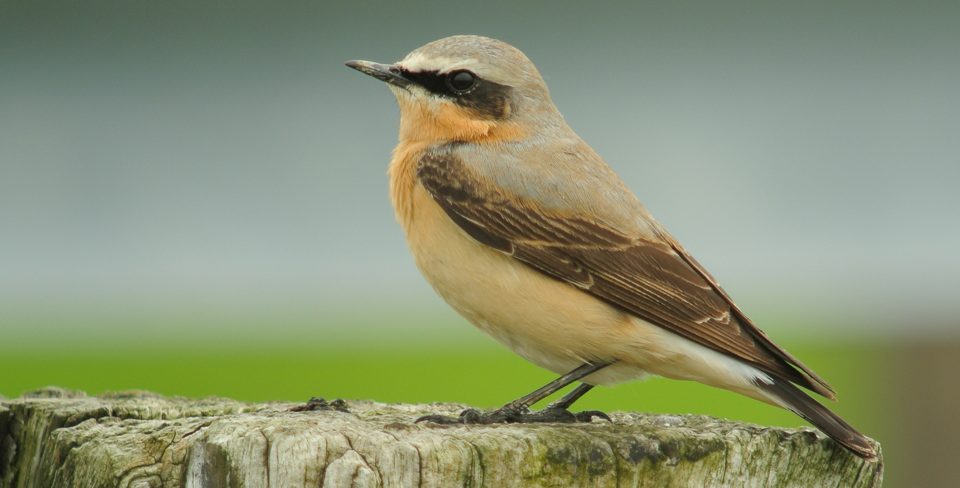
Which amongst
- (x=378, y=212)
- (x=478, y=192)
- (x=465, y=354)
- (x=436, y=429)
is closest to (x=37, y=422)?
(x=436, y=429)

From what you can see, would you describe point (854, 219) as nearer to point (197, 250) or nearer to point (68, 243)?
point (197, 250)

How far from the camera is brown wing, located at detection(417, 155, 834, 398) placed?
6020 millimetres

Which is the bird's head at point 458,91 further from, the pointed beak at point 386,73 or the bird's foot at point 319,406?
the bird's foot at point 319,406

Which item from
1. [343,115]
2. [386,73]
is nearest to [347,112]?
[343,115]

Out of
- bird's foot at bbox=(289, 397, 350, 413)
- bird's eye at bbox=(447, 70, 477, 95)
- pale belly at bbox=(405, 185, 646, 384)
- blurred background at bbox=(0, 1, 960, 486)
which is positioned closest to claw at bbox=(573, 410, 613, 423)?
pale belly at bbox=(405, 185, 646, 384)

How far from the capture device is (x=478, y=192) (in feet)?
21.2

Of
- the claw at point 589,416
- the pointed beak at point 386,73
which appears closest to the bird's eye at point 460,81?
the pointed beak at point 386,73

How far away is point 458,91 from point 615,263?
1408 millimetres

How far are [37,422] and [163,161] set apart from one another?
478 inches

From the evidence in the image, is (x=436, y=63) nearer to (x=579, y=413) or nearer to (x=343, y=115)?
(x=579, y=413)

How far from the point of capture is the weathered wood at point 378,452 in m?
4.36

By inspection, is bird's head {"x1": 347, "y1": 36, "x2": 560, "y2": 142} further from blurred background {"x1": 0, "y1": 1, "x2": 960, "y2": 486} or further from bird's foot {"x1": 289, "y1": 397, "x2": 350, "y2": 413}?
blurred background {"x1": 0, "y1": 1, "x2": 960, "y2": 486}

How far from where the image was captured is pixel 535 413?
20.4 ft

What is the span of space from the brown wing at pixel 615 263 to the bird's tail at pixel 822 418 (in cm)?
9
